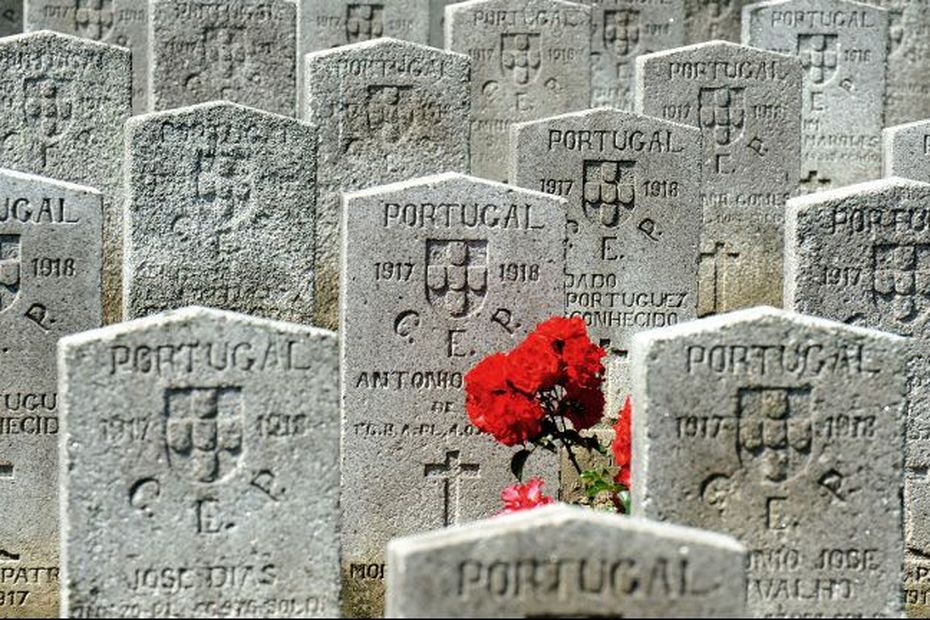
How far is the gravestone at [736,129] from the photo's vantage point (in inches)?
524

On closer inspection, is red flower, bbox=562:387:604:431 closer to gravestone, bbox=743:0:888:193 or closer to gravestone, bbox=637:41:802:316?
gravestone, bbox=637:41:802:316

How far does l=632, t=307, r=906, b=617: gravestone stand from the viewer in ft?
26.7

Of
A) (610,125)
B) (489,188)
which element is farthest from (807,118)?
(489,188)

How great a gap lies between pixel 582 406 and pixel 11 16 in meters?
8.94

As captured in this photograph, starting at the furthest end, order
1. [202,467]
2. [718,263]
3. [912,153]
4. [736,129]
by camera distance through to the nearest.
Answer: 1. [718,263]
2. [736,129]
3. [912,153]
4. [202,467]

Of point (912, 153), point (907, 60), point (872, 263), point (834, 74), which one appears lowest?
point (872, 263)

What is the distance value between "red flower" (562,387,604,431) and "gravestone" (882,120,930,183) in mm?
3416

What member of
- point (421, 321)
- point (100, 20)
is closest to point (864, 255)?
point (421, 321)

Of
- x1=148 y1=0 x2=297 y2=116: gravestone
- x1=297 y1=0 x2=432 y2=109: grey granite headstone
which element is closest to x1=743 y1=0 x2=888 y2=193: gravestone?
x1=297 y1=0 x2=432 y2=109: grey granite headstone

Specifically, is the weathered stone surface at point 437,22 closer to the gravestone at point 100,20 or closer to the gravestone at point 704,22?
the gravestone at point 704,22

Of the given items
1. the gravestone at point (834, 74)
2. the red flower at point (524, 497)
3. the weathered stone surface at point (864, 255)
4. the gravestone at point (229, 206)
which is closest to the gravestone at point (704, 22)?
the gravestone at point (834, 74)

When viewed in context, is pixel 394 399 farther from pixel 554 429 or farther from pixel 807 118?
pixel 807 118

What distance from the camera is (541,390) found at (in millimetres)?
9547

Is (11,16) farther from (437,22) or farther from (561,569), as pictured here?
(561,569)
